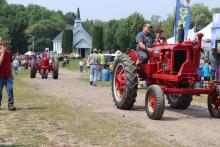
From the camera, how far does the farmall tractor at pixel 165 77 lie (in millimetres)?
11133

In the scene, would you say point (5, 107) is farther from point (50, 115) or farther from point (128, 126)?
point (128, 126)

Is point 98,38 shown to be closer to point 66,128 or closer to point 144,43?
point 144,43

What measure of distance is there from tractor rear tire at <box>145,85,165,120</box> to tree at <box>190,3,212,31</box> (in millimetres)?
90969

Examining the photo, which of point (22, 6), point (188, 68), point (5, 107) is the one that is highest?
point (22, 6)

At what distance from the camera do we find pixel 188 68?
1123cm

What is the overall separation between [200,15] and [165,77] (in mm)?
93489

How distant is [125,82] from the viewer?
40.7 ft

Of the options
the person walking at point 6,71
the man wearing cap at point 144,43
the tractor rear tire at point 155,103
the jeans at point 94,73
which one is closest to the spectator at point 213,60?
the jeans at point 94,73

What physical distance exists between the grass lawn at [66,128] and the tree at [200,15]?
90.8 m

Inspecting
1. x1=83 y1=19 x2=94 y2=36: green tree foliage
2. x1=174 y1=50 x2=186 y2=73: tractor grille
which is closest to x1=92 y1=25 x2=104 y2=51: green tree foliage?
x1=83 y1=19 x2=94 y2=36: green tree foliage

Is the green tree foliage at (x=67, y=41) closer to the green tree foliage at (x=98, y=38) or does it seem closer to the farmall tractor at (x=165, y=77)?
the green tree foliage at (x=98, y=38)

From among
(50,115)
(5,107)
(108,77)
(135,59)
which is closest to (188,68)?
(135,59)

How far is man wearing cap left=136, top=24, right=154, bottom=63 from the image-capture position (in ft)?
41.1

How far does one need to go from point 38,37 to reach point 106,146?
135 meters
